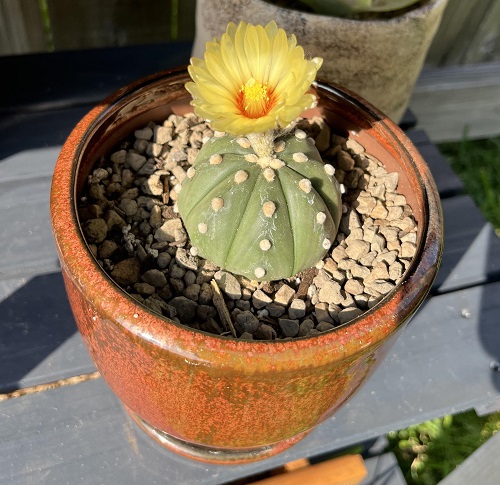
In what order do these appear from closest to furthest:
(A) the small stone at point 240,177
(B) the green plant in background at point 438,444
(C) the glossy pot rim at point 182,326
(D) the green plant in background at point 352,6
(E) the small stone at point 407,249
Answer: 1. (C) the glossy pot rim at point 182,326
2. (A) the small stone at point 240,177
3. (E) the small stone at point 407,249
4. (D) the green plant in background at point 352,6
5. (B) the green plant in background at point 438,444

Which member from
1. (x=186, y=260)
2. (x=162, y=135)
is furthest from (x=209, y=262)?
(x=162, y=135)

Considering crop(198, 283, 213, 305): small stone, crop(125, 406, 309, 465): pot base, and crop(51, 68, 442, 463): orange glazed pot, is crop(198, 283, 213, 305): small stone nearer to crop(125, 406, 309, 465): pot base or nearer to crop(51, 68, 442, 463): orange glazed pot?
crop(51, 68, 442, 463): orange glazed pot

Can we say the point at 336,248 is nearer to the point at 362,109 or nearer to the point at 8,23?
the point at 362,109

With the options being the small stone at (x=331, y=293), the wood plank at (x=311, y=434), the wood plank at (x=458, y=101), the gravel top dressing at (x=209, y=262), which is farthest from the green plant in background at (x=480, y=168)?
the small stone at (x=331, y=293)

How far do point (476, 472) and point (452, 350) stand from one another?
27 cm

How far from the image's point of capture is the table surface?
944 millimetres

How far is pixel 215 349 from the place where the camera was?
2.15ft

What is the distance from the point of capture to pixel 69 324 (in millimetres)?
1037

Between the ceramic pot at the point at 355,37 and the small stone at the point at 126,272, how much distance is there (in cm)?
48

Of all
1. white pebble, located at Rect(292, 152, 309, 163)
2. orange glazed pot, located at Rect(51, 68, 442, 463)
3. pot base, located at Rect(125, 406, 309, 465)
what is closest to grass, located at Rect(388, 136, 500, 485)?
pot base, located at Rect(125, 406, 309, 465)

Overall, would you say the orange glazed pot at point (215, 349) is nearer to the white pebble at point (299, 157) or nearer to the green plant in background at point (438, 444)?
the white pebble at point (299, 157)

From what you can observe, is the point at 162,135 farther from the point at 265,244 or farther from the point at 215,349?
the point at 215,349

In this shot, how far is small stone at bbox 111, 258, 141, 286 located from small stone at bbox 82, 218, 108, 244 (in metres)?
0.05

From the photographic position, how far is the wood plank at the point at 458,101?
181cm
